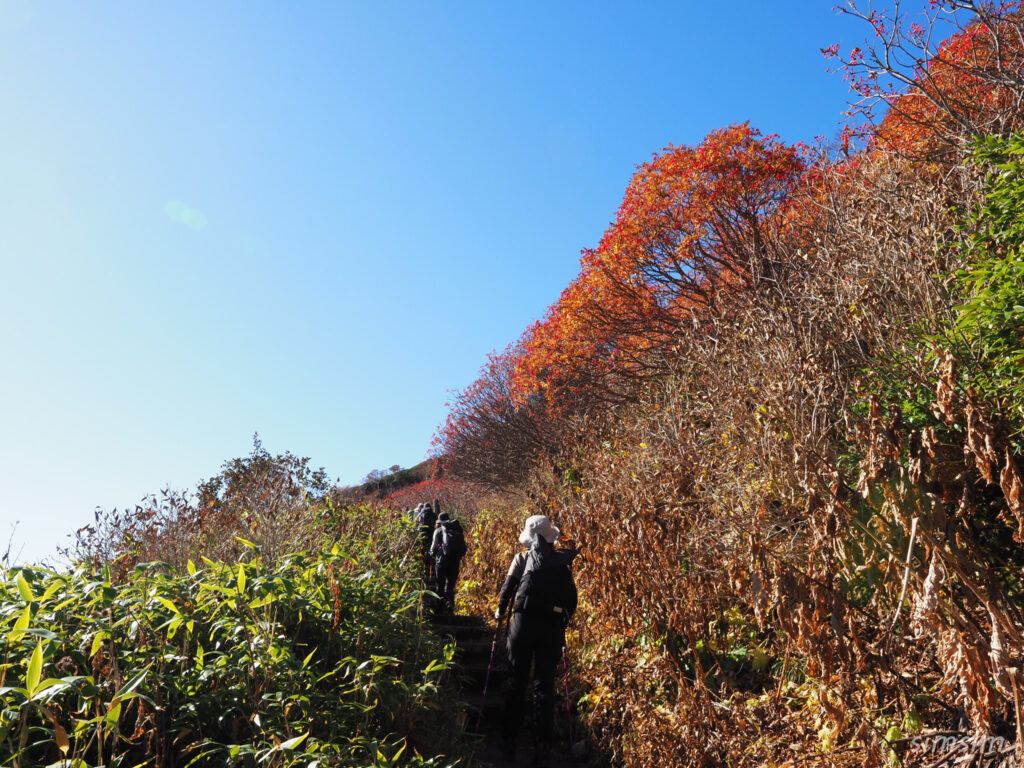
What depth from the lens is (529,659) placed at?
5762 mm

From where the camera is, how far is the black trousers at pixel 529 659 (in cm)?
568

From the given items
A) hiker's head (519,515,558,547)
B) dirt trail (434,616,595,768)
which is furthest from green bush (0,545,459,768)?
hiker's head (519,515,558,547)

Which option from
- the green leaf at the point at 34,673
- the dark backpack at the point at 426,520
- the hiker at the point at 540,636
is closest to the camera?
the green leaf at the point at 34,673

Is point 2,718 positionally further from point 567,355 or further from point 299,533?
point 567,355

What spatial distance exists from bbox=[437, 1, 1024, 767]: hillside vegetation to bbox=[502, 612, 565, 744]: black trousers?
57 cm

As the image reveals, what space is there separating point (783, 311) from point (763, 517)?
1.62 meters

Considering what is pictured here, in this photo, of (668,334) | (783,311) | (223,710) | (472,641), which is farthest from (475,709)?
(668,334)

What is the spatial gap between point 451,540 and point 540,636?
16.0 ft

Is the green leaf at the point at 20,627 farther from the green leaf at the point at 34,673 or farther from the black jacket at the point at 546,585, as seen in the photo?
the black jacket at the point at 546,585

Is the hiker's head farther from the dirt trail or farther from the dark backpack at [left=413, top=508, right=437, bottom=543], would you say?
the dark backpack at [left=413, top=508, right=437, bottom=543]

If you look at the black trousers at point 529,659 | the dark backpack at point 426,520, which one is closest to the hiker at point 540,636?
the black trousers at point 529,659

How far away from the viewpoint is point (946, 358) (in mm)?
2855

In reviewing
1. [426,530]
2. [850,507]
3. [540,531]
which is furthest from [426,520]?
[850,507]

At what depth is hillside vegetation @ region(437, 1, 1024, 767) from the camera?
3074 mm
